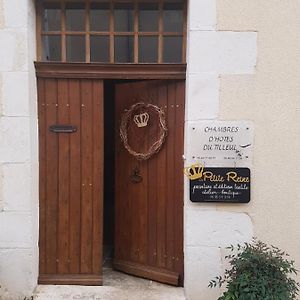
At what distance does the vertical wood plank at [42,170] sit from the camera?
156 inches

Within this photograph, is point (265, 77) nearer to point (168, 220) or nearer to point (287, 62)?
point (287, 62)

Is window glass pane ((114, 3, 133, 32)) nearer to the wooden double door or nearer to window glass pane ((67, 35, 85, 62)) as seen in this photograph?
window glass pane ((67, 35, 85, 62))

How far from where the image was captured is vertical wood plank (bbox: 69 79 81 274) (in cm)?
397

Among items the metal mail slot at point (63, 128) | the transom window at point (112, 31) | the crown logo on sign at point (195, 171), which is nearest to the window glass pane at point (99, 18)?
the transom window at point (112, 31)

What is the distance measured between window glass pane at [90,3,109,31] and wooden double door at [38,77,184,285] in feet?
1.79

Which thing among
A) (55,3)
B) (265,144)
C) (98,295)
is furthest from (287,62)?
(98,295)

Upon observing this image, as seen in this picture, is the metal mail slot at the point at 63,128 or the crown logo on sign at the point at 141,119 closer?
the metal mail slot at the point at 63,128

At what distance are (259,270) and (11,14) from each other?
10.4 ft

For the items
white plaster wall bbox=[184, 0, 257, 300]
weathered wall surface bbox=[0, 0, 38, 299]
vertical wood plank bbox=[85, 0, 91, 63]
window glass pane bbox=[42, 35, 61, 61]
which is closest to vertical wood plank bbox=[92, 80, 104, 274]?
vertical wood plank bbox=[85, 0, 91, 63]

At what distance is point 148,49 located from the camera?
4.02 m

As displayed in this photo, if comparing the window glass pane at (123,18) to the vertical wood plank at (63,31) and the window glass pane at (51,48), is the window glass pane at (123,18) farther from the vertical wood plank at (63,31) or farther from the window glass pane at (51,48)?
the window glass pane at (51,48)

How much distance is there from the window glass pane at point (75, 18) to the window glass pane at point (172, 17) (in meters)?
0.83

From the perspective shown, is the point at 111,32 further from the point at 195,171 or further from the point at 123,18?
the point at 195,171

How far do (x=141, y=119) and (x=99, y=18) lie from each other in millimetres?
1109
